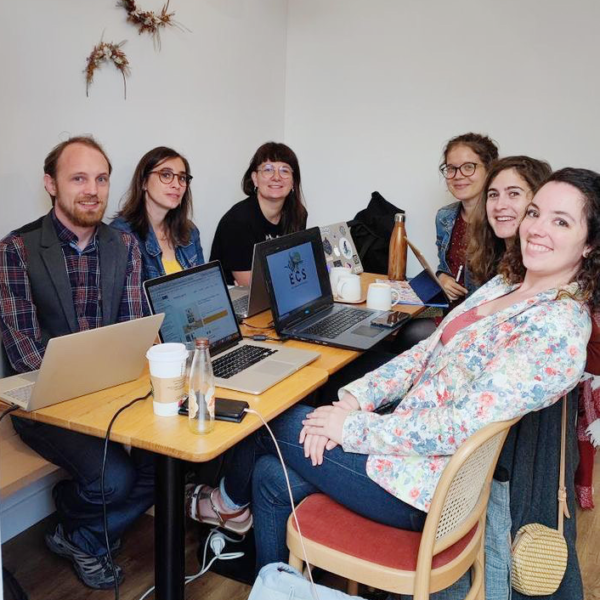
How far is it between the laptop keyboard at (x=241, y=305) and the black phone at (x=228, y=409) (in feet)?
2.63

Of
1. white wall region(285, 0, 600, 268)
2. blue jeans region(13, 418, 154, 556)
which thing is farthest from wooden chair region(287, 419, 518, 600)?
white wall region(285, 0, 600, 268)

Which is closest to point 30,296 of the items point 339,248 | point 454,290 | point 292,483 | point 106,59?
point 292,483

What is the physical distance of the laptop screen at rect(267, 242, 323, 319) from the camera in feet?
6.54

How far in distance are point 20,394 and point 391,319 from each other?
3.99 feet

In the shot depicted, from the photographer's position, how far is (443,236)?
299 cm

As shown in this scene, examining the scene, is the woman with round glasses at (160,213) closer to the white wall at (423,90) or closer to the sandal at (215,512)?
the sandal at (215,512)

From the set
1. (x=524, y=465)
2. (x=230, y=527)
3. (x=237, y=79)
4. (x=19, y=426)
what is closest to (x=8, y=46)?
(x=19, y=426)

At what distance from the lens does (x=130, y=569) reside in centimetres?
194

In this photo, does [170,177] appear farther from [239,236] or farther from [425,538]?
[425,538]

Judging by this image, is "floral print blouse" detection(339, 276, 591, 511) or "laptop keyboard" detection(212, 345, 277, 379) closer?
"floral print blouse" detection(339, 276, 591, 511)

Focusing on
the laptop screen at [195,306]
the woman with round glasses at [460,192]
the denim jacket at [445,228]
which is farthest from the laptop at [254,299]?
the denim jacket at [445,228]

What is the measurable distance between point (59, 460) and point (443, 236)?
203cm

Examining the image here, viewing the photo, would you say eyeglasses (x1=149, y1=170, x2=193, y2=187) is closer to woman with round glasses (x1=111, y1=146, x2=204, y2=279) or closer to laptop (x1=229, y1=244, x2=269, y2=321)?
woman with round glasses (x1=111, y1=146, x2=204, y2=279)

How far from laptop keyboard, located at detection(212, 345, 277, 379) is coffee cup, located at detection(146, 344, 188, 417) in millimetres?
238
